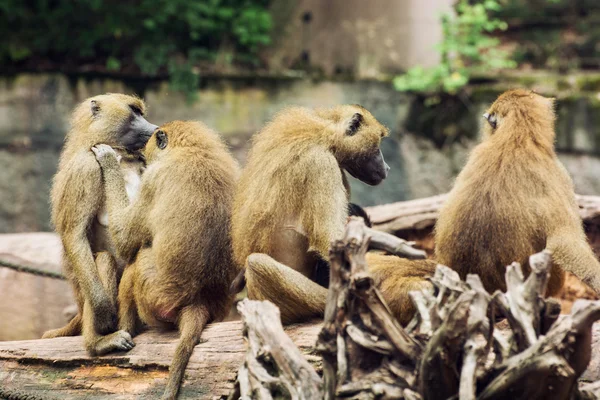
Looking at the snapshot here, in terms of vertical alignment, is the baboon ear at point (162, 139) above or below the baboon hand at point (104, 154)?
above

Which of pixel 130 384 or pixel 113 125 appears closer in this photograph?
pixel 130 384

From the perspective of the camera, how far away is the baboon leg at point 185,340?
14.6ft

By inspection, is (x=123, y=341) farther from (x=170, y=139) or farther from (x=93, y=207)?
(x=170, y=139)

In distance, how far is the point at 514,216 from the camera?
14.6 feet

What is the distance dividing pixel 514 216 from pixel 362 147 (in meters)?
1.08

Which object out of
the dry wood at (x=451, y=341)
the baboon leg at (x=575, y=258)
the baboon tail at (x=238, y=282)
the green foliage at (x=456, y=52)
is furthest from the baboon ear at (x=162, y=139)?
the green foliage at (x=456, y=52)

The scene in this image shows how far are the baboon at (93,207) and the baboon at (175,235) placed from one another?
0.13m

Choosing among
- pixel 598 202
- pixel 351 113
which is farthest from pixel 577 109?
pixel 351 113

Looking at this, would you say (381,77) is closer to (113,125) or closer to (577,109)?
(577,109)

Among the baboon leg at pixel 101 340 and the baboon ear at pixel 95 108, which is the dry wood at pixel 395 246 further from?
the baboon ear at pixel 95 108

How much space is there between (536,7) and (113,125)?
7.39 meters

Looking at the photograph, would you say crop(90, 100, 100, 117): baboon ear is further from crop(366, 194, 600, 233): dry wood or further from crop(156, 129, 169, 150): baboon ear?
crop(366, 194, 600, 233): dry wood

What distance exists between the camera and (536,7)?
1085cm

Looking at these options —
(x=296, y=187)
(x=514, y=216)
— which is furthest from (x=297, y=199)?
(x=514, y=216)
